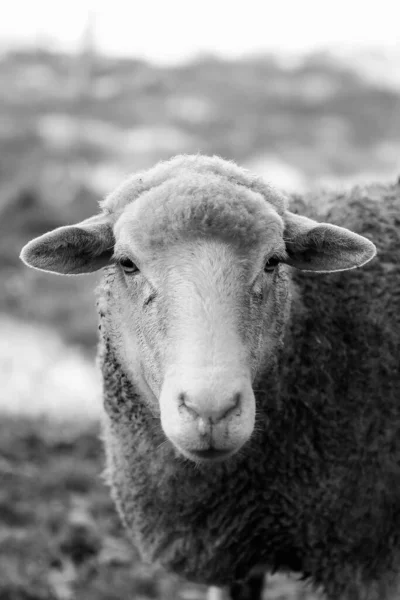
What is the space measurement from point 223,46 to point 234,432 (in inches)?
359

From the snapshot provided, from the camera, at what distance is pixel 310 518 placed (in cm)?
307

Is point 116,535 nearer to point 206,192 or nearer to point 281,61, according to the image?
point 206,192

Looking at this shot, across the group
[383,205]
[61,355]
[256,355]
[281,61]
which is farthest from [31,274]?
[281,61]

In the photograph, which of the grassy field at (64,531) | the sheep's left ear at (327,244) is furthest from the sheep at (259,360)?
the grassy field at (64,531)

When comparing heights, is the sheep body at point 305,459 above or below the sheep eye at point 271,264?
below

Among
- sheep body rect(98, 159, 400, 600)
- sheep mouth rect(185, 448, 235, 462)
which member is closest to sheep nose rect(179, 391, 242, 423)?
sheep mouth rect(185, 448, 235, 462)

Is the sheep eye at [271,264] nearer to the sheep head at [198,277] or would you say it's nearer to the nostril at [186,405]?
the sheep head at [198,277]

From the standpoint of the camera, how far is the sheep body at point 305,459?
301 cm

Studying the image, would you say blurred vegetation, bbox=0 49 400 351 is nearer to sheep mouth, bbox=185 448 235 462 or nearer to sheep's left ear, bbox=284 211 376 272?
sheep's left ear, bbox=284 211 376 272

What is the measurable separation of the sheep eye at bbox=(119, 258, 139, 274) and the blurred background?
1959 mm

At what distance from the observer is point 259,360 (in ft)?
8.99

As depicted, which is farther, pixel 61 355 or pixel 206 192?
pixel 61 355

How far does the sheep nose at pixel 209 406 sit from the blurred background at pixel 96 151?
2047 millimetres

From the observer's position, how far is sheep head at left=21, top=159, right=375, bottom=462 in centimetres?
228
